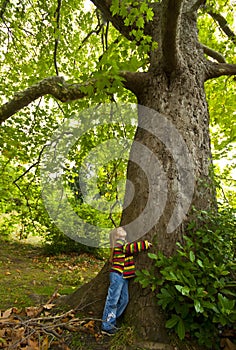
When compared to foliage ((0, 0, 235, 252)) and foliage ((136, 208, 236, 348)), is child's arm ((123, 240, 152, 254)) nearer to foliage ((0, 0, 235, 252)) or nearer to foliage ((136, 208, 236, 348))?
foliage ((136, 208, 236, 348))

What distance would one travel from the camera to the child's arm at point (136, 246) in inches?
104

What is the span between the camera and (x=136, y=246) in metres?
2.66

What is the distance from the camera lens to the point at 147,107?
3.47 meters

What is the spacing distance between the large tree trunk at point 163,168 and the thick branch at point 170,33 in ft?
0.50

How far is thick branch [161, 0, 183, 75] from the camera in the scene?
8.77ft

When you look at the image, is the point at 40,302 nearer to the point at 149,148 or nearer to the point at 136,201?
the point at 136,201

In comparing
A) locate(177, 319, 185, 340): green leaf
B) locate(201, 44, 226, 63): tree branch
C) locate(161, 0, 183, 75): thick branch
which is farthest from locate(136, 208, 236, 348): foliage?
locate(201, 44, 226, 63): tree branch

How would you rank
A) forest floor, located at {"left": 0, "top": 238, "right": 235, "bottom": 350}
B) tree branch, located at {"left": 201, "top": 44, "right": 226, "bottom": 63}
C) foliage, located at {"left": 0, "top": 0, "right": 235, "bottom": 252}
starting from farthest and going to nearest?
foliage, located at {"left": 0, "top": 0, "right": 235, "bottom": 252} → tree branch, located at {"left": 201, "top": 44, "right": 226, "bottom": 63} → forest floor, located at {"left": 0, "top": 238, "right": 235, "bottom": 350}

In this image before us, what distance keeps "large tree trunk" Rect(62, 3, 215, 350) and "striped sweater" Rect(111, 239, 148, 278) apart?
8 cm

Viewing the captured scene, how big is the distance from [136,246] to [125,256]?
195mm

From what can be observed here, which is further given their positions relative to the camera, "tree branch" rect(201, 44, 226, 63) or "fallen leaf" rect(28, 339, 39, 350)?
"tree branch" rect(201, 44, 226, 63)

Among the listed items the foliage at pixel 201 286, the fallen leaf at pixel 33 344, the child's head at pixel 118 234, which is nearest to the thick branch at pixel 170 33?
the foliage at pixel 201 286

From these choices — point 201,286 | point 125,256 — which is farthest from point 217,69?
point 201,286

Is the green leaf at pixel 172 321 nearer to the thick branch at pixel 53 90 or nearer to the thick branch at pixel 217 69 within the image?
the thick branch at pixel 53 90
